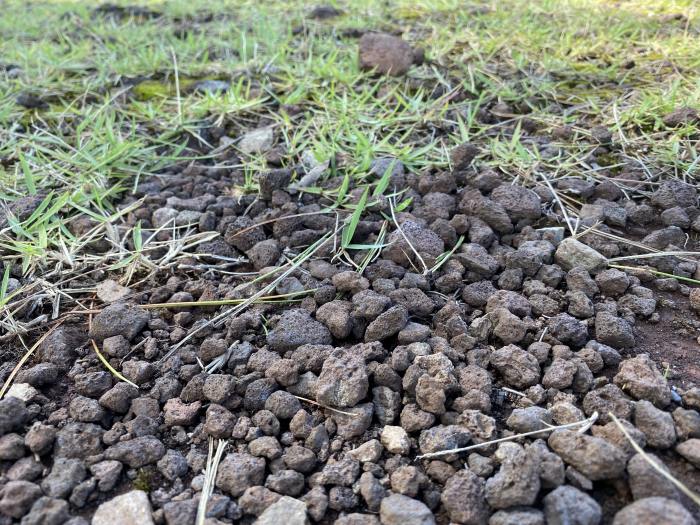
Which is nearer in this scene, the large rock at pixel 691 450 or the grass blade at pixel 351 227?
the large rock at pixel 691 450

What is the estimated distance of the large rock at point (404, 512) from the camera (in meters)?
1.16

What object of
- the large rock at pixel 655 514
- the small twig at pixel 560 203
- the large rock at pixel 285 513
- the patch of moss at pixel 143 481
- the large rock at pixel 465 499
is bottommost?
the patch of moss at pixel 143 481

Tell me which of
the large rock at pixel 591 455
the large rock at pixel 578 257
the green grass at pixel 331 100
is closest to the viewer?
the large rock at pixel 591 455

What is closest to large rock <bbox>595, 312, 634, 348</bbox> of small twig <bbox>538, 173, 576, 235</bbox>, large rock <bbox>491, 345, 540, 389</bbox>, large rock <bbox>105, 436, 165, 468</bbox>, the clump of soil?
the clump of soil

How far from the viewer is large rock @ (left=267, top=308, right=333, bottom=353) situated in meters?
1.55

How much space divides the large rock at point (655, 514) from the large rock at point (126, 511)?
0.86 meters

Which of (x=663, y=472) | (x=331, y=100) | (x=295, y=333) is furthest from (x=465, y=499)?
(x=331, y=100)

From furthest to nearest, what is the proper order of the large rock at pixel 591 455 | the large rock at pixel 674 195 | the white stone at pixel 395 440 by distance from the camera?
the large rock at pixel 674 195 → the white stone at pixel 395 440 → the large rock at pixel 591 455

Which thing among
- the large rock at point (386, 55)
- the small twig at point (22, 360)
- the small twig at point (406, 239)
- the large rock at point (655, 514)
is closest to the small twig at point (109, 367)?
the small twig at point (22, 360)

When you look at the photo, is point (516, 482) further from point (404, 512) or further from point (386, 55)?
point (386, 55)

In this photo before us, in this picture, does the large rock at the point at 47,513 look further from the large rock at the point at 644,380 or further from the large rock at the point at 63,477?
the large rock at the point at 644,380

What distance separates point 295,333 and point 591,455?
28.3 inches

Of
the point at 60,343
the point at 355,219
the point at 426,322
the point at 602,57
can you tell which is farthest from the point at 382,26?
the point at 60,343

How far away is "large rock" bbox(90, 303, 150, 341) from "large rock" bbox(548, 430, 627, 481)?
41.2 inches
